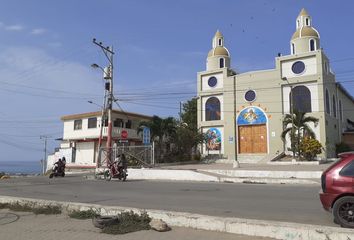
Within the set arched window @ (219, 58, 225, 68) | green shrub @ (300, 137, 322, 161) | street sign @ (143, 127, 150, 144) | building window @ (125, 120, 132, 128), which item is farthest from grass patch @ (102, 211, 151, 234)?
building window @ (125, 120, 132, 128)

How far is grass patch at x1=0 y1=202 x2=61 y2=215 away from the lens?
1023cm

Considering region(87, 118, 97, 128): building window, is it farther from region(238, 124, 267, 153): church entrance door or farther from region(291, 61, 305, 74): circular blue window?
region(291, 61, 305, 74): circular blue window

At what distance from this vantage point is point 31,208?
35.7ft

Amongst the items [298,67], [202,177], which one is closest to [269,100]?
[298,67]

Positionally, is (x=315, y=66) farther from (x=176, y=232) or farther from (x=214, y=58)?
(x=176, y=232)

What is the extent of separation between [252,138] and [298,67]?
8651 mm

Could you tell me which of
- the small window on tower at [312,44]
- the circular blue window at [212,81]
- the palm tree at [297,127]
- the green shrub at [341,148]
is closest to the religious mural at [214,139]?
the circular blue window at [212,81]

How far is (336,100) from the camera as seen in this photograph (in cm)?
4425

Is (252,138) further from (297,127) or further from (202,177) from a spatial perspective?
(202,177)

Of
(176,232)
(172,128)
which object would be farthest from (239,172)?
(176,232)

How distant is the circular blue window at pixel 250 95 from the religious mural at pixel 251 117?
3.16 feet

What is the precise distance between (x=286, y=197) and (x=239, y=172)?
1176 cm

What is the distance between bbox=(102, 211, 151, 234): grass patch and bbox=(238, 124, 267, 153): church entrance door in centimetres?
3503

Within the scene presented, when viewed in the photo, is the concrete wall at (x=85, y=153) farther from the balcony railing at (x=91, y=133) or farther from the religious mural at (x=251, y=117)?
the religious mural at (x=251, y=117)
